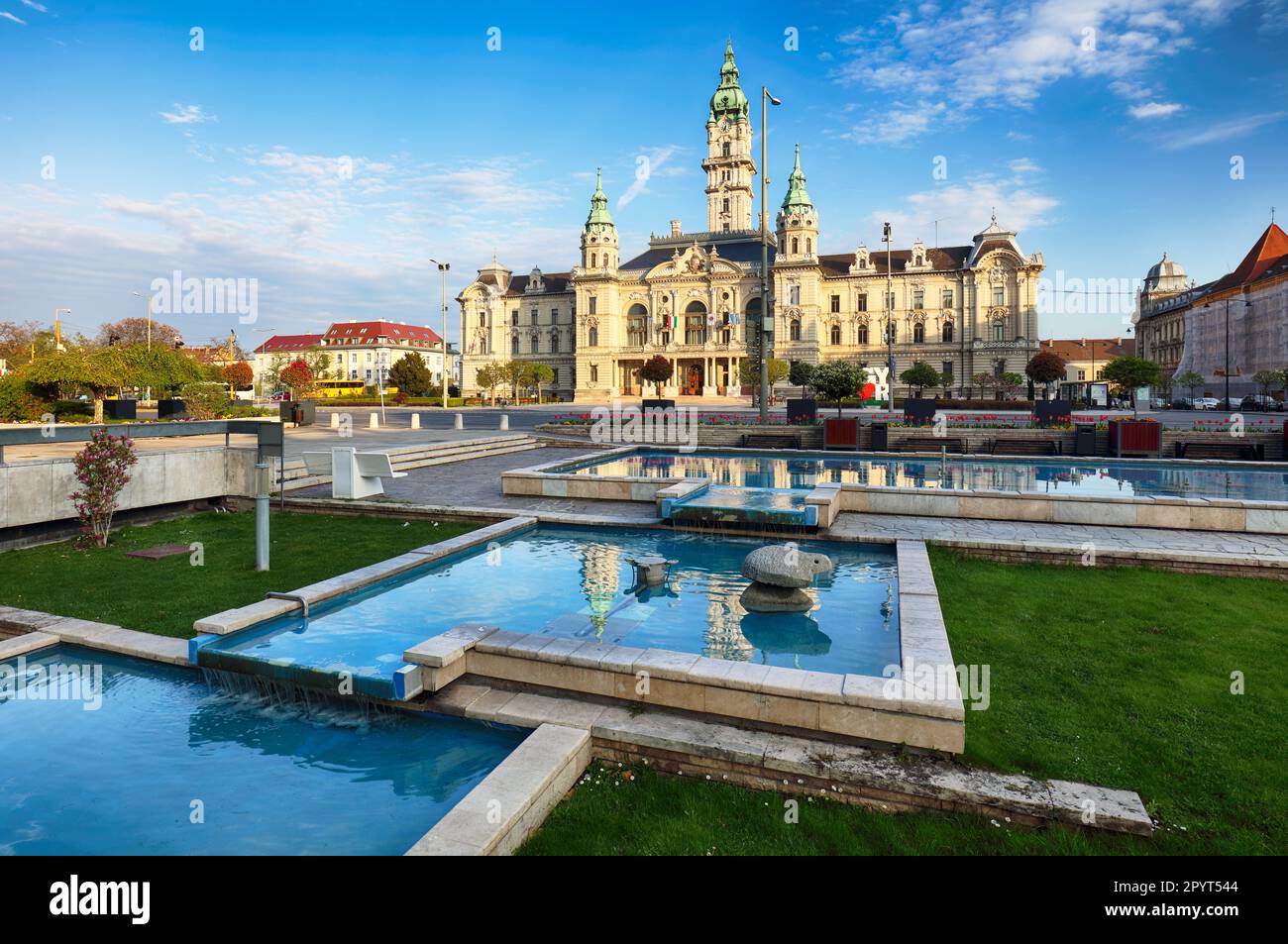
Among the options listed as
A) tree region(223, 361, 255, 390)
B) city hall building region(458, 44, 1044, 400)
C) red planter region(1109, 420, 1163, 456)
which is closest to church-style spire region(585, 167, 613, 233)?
city hall building region(458, 44, 1044, 400)

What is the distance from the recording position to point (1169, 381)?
82750 mm

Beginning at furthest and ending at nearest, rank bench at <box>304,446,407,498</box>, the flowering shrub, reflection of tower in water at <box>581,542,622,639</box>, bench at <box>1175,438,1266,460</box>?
bench at <box>1175,438,1266,460</box> → bench at <box>304,446,407,498</box> → the flowering shrub → reflection of tower in water at <box>581,542,622,639</box>

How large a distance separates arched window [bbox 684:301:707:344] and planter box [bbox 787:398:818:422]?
58.7 metres

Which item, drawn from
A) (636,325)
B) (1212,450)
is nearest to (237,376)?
(636,325)

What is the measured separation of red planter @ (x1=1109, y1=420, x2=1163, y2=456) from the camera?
67.6 feet

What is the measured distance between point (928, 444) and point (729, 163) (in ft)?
267

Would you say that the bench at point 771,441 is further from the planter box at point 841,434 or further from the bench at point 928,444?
the bench at point 928,444

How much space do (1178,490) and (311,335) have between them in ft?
472

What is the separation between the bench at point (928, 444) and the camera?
22078 mm

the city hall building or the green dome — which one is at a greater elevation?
the green dome

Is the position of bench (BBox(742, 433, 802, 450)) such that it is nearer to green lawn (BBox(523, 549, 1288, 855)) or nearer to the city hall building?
green lawn (BBox(523, 549, 1288, 855))
